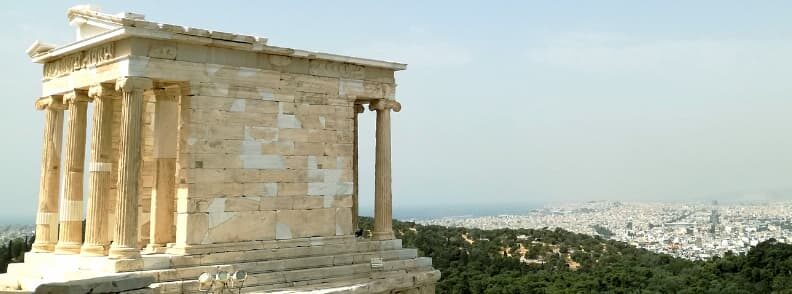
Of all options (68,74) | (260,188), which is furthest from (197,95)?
(68,74)

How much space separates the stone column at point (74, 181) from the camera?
18.8 m

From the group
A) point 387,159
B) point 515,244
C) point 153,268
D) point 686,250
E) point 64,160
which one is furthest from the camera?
point 686,250

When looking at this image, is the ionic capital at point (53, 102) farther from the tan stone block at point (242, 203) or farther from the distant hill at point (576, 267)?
the distant hill at point (576, 267)

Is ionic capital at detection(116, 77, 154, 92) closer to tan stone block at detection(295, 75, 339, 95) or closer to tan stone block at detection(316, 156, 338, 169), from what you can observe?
tan stone block at detection(295, 75, 339, 95)

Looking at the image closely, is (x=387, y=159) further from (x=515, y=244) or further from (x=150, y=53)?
(x=515, y=244)

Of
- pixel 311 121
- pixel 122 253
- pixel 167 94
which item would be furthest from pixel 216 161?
pixel 122 253

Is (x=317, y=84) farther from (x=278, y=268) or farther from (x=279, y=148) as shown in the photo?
(x=278, y=268)

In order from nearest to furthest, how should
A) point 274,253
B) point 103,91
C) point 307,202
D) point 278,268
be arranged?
point 103,91 → point 278,268 → point 274,253 → point 307,202

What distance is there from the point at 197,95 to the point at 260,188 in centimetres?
266

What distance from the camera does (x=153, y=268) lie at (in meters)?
16.7

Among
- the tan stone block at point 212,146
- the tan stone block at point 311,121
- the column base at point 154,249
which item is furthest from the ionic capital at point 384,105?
the column base at point 154,249

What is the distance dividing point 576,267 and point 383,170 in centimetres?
4097

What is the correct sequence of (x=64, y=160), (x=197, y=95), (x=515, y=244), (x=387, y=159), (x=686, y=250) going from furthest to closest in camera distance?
1. (x=686, y=250)
2. (x=515, y=244)
3. (x=387, y=159)
4. (x=64, y=160)
5. (x=197, y=95)

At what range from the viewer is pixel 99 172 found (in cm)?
1788
